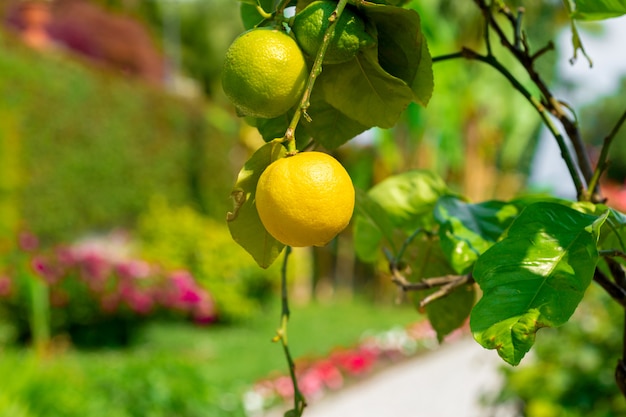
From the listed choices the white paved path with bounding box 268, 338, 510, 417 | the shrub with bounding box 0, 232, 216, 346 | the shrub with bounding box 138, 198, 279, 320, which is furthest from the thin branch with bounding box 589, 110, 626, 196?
the shrub with bounding box 138, 198, 279, 320

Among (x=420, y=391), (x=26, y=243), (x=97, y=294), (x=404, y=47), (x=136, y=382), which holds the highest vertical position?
(x=404, y=47)

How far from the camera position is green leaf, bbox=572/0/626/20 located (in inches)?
22.6

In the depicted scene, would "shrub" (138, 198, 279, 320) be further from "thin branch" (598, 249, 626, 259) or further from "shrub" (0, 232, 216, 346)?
"thin branch" (598, 249, 626, 259)

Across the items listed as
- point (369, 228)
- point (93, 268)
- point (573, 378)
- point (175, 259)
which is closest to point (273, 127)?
point (369, 228)

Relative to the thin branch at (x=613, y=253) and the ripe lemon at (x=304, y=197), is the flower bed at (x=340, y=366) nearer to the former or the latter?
the thin branch at (x=613, y=253)

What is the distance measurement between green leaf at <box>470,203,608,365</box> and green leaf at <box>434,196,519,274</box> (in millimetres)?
155

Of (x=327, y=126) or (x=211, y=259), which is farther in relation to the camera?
(x=211, y=259)

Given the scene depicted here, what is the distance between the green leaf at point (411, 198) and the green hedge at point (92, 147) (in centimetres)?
580

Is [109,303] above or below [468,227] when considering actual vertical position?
below

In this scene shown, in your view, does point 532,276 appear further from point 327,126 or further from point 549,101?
point 549,101

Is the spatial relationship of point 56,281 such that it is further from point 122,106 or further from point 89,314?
point 122,106

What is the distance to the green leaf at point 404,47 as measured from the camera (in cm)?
49

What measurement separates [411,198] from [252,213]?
1.24 ft

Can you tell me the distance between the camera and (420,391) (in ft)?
18.2
